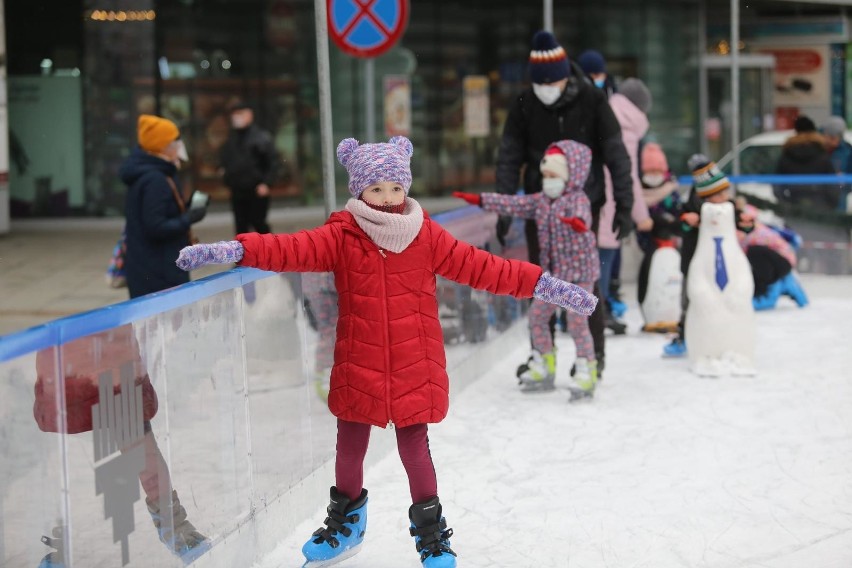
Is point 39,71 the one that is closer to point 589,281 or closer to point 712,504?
point 589,281

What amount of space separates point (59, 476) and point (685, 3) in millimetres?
25545

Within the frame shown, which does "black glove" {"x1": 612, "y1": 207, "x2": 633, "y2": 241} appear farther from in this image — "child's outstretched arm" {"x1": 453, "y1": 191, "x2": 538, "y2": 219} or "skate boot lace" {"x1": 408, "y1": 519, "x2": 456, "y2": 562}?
"skate boot lace" {"x1": 408, "y1": 519, "x2": 456, "y2": 562}

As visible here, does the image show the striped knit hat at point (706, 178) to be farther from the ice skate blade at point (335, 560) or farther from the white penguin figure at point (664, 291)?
the ice skate blade at point (335, 560)

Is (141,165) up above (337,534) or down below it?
above

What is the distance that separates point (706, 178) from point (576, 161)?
4.11 feet

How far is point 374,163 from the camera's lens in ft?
15.4

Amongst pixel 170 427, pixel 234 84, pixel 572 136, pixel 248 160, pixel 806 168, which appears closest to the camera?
pixel 170 427

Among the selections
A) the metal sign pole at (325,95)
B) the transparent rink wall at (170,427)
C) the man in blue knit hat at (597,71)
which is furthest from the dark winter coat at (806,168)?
the transparent rink wall at (170,427)

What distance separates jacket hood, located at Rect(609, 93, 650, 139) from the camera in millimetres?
10086

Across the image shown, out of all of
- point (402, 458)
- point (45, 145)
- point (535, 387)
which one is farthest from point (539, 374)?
point (45, 145)

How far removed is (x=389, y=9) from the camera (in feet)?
25.9

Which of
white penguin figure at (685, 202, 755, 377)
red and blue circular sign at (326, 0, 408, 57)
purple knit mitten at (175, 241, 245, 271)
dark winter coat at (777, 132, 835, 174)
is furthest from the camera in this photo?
dark winter coat at (777, 132, 835, 174)

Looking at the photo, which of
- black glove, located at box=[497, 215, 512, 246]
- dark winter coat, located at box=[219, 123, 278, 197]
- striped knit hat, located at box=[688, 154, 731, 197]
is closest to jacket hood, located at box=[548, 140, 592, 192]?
black glove, located at box=[497, 215, 512, 246]

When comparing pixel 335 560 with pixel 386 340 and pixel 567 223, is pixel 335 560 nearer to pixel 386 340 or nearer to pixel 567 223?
pixel 386 340
